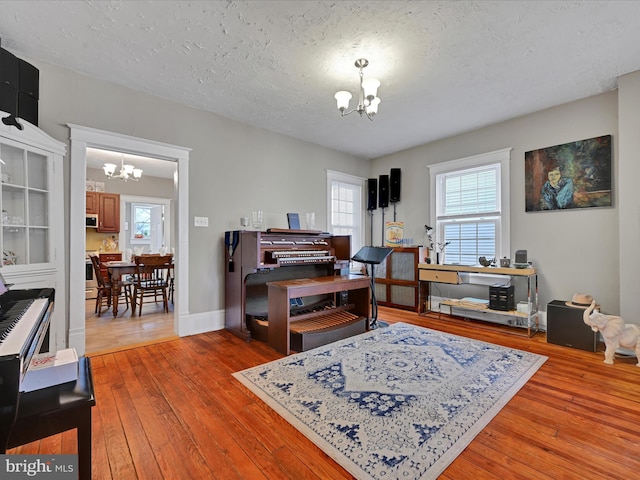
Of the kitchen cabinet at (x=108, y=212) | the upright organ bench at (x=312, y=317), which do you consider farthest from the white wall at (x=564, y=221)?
the kitchen cabinet at (x=108, y=212)

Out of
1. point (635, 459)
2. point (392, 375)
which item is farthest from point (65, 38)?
point (635, 459)

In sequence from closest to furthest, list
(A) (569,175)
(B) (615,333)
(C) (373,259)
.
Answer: (B) (615,333), (A) (569,175), (C) (373,259)

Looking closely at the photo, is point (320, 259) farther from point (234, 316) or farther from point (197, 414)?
point (197, 414)

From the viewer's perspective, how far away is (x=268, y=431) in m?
1.81

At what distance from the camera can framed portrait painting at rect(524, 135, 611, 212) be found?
11.1 ft

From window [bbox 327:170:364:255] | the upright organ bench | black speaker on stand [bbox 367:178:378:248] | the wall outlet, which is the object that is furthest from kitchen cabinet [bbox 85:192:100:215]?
black speaker on stand [bbox 367:178:378:248]

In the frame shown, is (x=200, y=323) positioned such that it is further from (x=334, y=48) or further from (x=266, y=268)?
(x=334, y=48)

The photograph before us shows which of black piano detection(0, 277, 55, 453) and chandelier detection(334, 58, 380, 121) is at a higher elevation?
chandelier detection(334, 58, 380, 121)

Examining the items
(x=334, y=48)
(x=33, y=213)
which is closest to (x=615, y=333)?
(x=334, y=48)

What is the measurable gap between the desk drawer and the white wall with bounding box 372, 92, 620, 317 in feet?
2.71

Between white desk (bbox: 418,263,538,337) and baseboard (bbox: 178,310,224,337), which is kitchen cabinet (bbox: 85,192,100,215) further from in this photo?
white desk (bbox: 418,263,538,337)

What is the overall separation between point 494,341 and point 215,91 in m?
4.21

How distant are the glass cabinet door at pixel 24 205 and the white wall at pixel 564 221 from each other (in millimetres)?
5138

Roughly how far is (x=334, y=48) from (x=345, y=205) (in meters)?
3.34
